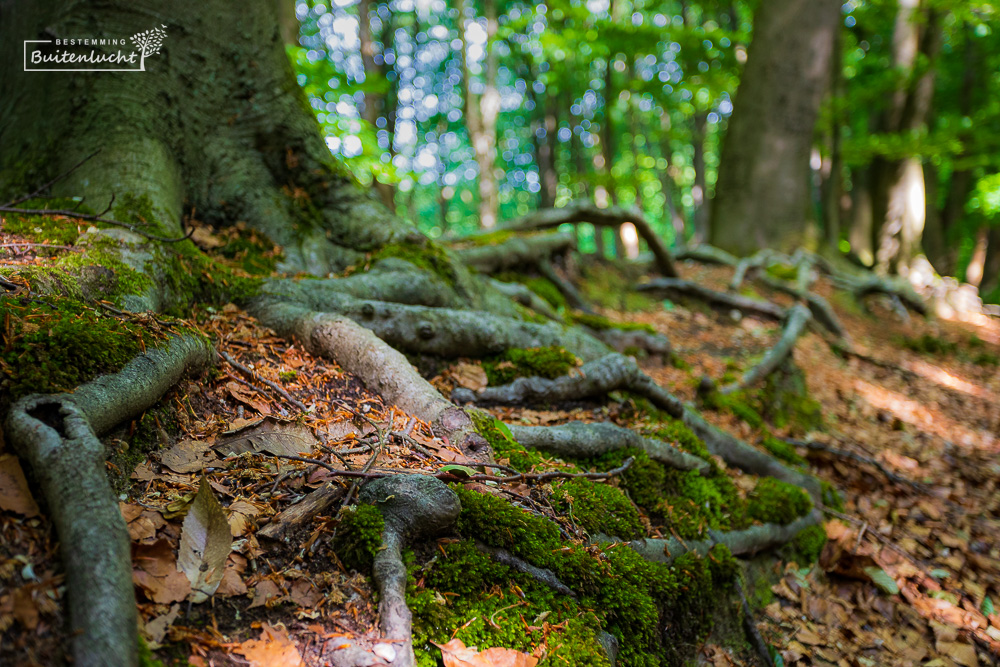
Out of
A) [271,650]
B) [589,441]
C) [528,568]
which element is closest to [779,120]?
[589,441]

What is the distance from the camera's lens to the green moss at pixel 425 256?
3.96m

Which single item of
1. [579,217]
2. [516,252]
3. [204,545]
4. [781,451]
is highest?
[579,217]

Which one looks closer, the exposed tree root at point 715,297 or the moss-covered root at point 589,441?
the moss-covered root at point 589,441

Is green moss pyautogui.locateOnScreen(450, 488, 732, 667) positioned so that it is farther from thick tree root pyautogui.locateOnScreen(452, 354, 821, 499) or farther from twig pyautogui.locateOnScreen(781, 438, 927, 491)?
twig pyautogui.locateOnScreen(781, 438, 927, 491)

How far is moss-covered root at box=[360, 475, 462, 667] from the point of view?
1665 millimetres

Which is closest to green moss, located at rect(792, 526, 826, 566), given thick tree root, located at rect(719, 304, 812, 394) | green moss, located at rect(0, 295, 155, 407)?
thick tree root, located at rect(719, 304, 812, 394)

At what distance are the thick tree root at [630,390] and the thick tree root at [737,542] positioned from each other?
0.42m

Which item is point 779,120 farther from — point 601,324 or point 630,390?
point 630,390

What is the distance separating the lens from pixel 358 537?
173 centimetres

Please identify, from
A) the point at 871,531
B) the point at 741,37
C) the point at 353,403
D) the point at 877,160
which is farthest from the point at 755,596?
the point at 877,160

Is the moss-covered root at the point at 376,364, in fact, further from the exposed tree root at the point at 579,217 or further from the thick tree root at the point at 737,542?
the exposed tree root at the point at 579,217

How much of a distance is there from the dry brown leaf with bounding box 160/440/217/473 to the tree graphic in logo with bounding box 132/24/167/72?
2.87 meters

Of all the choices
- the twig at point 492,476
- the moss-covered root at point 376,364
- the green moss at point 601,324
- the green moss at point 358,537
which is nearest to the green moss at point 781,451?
the green moss at point 601,324

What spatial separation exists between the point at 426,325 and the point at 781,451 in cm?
317
